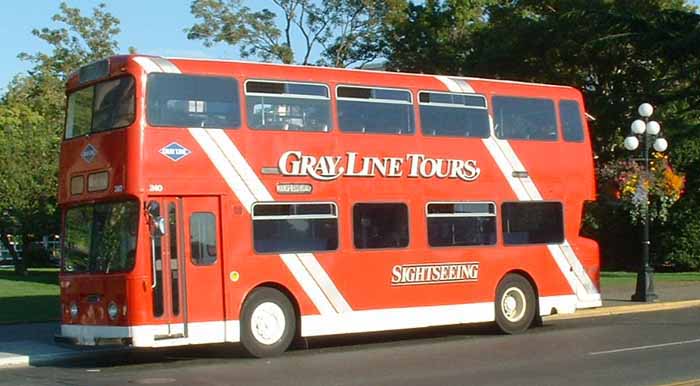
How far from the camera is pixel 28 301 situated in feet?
82.7

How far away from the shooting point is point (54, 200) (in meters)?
40.3

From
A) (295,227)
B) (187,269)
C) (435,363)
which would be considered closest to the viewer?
(435,363)

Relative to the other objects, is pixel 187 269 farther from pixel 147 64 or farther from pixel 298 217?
pixel 147 64

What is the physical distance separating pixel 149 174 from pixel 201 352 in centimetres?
388

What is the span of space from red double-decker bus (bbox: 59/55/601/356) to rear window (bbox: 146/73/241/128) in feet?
0.08

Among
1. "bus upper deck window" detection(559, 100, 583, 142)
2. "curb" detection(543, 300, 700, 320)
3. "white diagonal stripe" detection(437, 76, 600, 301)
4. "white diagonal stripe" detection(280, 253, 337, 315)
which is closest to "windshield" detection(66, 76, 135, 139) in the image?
"white diagonal stripe" detection(280, 253, 337, 315)

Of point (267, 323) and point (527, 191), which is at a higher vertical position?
point (527, 191)

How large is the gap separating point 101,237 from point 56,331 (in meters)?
4.89

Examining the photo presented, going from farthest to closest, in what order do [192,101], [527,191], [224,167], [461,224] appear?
1. [527,191]
2. [461,224]
3. [224,167]
4. [192,101]

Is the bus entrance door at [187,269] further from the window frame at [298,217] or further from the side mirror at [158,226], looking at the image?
the window frame at [298,217]

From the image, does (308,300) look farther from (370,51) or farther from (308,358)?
(370,51)

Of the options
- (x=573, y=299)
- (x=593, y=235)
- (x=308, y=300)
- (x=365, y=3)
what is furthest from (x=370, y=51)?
(x=308, y=300)

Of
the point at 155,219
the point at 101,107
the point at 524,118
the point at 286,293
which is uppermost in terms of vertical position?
the point at 524,118

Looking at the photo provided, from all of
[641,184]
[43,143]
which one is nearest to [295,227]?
[641,184]
